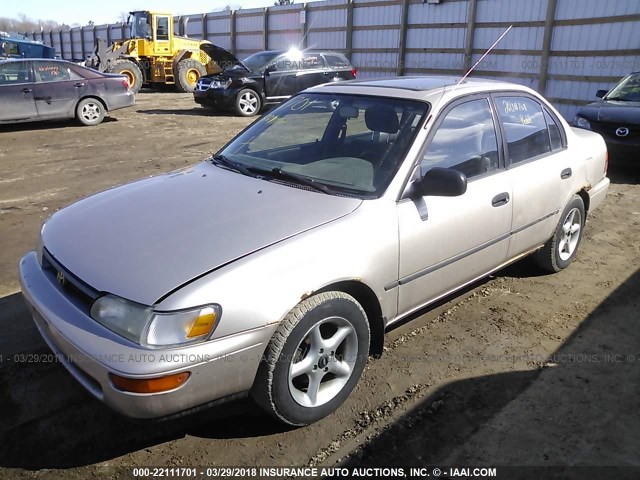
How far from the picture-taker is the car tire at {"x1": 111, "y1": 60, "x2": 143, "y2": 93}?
1866 cm

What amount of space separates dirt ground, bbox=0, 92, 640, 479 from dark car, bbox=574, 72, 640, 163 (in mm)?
3701

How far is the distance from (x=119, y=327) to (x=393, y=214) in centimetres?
150

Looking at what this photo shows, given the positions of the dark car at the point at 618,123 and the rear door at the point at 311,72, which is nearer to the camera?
the dark car at the point at 618,123

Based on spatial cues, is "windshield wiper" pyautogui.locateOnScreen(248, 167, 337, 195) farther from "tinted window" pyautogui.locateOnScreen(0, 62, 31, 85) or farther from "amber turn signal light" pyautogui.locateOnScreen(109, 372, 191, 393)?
"tinted window" pyautogui.locateOnScreen(0, 62, 31, 85)

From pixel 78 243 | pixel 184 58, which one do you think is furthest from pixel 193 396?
pixel 184 58

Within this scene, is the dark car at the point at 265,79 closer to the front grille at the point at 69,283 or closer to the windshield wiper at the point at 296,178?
the windshield wiper at the point at 296,178

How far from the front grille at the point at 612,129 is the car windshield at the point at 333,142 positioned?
5.95 meters

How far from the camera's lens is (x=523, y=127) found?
13.0 feet

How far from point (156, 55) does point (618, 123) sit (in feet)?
55.9

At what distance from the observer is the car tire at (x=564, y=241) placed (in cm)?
438

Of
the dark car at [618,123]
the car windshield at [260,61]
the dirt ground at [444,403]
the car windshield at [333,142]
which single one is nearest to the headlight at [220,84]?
the car windshield at [260,61]

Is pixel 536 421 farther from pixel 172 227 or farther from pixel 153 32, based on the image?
pixel 153 32

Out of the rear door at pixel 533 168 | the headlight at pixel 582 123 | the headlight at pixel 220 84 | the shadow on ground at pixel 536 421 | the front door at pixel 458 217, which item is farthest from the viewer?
the headlight at pixel 220 84

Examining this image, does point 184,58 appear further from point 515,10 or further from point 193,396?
point 193,396
